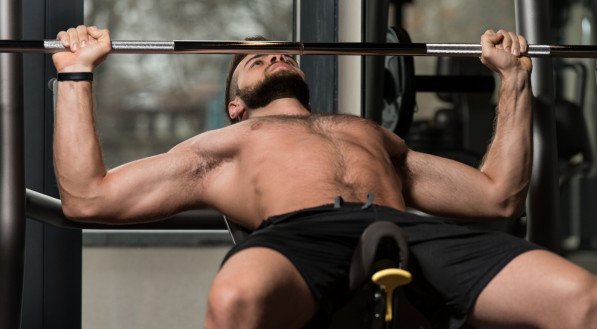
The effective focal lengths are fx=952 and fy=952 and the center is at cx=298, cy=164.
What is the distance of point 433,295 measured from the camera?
1.94 metres

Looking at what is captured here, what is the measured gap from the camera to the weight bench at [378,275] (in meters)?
1.72

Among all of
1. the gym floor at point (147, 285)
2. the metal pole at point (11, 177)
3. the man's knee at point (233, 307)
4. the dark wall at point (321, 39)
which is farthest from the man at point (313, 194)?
the gym floor at point (147, 285)

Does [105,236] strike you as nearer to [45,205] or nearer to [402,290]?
[45,205]

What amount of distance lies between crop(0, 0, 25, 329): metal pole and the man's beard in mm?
611

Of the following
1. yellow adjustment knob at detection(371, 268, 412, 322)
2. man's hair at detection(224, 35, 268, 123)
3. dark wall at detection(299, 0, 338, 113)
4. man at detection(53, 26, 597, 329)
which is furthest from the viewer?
dark wall at detection(299, 0, 338, 113)

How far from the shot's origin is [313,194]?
2.16m

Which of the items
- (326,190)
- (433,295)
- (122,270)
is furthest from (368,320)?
(122,270)

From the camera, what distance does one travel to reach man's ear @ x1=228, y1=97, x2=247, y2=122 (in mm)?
2630

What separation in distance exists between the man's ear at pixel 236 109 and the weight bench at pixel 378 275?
3.03 feet

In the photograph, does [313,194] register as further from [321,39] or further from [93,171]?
[321,39]

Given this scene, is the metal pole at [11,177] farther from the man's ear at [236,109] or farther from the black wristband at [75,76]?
the man's ear at [236,109]

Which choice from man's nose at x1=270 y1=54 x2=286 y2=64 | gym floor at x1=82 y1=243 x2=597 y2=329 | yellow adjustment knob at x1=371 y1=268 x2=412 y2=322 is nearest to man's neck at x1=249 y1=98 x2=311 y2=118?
man's nose at x1=270 y1=54 x2=286 y2=64

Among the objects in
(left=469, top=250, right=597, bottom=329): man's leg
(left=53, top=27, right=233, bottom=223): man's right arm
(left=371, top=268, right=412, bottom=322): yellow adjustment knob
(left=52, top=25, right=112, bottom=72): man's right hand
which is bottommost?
(left=469, top=250, right=597, bottom=329): man's leg

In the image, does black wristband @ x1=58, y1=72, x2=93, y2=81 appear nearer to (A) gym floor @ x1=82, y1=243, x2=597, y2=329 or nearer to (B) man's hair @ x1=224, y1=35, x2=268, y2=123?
(B) man's hair @ x1=224, y1=35, x2=268, y2=123
